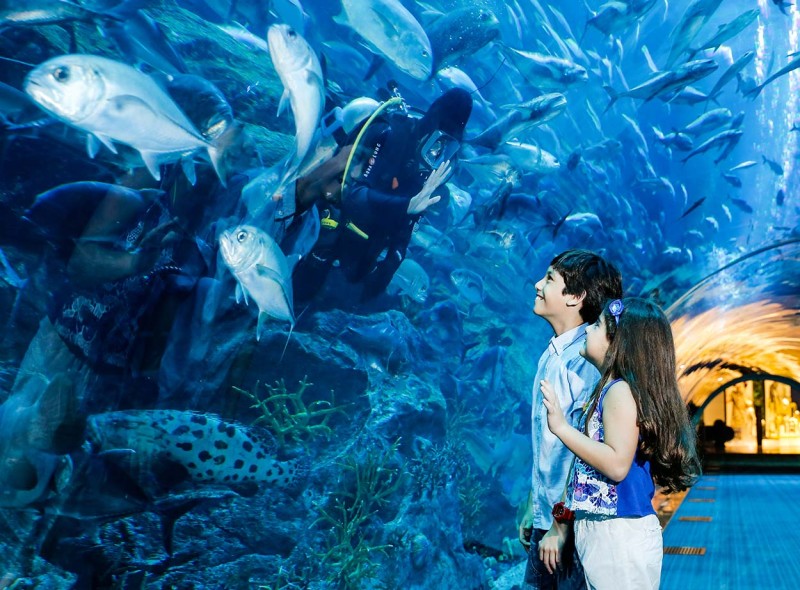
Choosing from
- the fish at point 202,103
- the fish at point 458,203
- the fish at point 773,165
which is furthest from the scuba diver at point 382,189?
the fish at point 773,165

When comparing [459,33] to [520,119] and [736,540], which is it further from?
[736,540]

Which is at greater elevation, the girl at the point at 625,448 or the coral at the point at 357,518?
the girl at the point at 625,448

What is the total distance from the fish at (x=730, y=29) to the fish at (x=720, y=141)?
1344 millimetres

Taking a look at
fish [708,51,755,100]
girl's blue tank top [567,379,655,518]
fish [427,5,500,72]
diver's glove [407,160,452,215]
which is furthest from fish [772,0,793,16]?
girl's blue tank top [567,379,655,518]

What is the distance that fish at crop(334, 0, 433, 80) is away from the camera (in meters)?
4.19

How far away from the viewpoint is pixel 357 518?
4523mm

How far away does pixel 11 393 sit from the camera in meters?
2.95

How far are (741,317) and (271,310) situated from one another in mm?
12943

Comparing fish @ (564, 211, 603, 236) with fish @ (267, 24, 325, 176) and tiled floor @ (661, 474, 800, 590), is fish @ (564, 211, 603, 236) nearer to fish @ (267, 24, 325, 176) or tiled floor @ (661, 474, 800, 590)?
tiled floor @ (661, 474, 800, 590)

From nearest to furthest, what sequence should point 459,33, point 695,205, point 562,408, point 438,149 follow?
point 562,408
point 459,33
point 438,149
point 695,205

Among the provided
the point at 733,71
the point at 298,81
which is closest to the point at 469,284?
the point at 298,81

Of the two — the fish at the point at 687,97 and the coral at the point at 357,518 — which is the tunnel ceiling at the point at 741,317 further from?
the coral at the point at 357,518

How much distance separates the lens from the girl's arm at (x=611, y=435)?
1.99 metres

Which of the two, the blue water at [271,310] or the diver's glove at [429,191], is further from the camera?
the diver's glove at [429,191]
